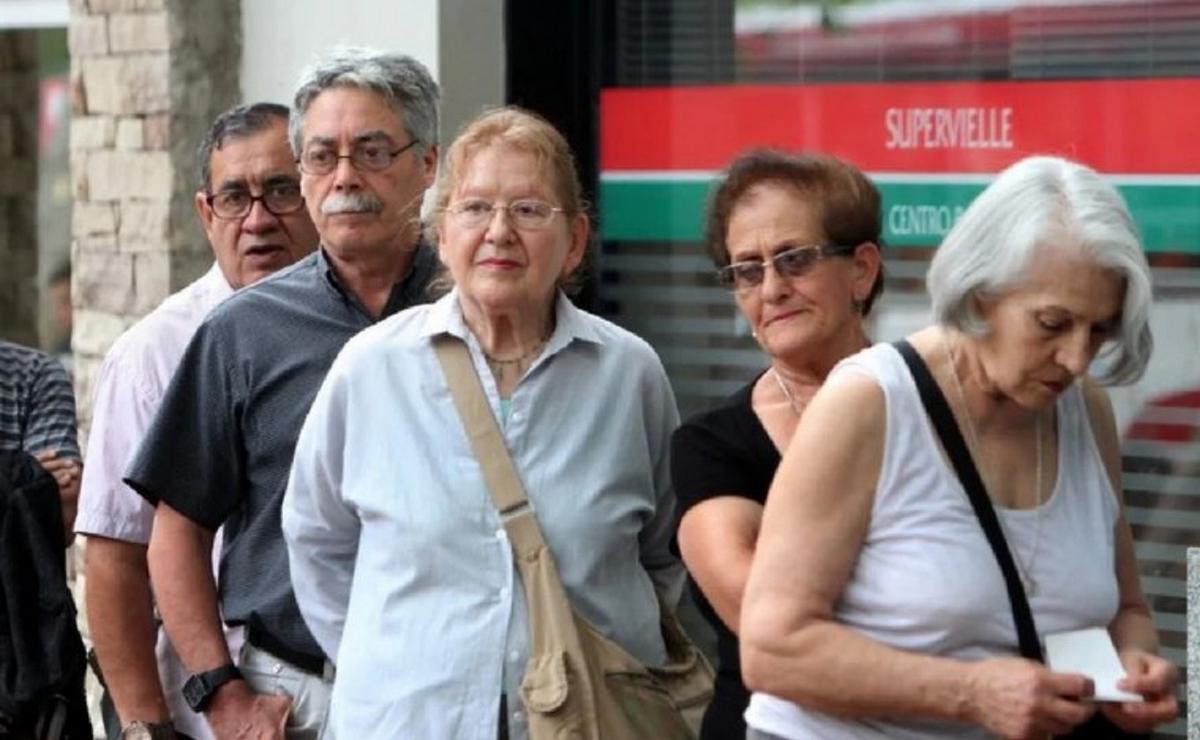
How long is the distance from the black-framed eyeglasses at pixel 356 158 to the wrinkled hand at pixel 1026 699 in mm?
1867

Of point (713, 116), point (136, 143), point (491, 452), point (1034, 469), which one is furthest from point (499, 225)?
point (136, 143)

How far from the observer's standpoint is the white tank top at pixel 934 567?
372cm

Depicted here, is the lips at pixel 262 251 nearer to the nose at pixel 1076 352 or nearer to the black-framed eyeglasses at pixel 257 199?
the black-framed eyeglasses at pixel 257 199

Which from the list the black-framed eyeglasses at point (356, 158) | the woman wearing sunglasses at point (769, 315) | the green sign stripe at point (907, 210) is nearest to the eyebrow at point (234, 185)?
the black-framed eyeglasses at point (356, 158)

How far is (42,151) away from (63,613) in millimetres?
4033

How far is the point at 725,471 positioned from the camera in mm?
4215

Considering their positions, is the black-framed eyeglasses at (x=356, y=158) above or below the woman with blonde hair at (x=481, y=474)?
above

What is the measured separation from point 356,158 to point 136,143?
3064mm

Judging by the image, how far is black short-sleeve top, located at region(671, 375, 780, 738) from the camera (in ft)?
13.8

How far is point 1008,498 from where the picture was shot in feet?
12.5

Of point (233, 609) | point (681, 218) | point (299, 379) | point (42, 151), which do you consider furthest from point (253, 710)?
A: point (42, 151)

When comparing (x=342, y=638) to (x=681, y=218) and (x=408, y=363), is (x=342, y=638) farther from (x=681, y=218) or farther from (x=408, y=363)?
(x=681, y=218)

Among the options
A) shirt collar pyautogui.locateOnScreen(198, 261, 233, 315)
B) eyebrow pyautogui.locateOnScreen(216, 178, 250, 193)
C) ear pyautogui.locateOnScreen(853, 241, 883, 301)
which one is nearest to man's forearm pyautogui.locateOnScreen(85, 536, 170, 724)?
shirt collar pyautogui.locateOnScreen(198, 261, 233, 315)

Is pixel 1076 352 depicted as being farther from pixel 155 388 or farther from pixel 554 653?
pixel 155 388
